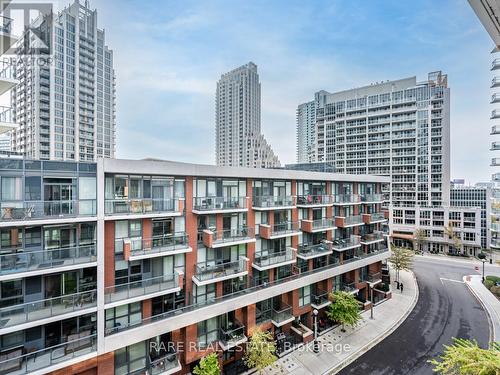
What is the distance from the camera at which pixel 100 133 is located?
252 ft

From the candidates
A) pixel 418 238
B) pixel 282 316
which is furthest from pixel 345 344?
pixel 418 238

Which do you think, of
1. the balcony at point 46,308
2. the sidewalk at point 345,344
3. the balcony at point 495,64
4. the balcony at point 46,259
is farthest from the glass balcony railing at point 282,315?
the balcony at point 495,64

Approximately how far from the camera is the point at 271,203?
61.2 ft

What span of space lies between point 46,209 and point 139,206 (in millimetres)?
4006

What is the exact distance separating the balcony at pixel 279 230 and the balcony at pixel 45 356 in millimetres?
11763

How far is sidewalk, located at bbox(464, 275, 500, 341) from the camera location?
2141cm

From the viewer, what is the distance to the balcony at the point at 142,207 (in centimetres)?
1296

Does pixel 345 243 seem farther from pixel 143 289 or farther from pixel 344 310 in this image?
pixel 143 289

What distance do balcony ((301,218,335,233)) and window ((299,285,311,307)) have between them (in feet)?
16.9

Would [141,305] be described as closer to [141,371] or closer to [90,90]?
[141,371]

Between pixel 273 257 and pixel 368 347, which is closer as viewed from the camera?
pixel 273 257

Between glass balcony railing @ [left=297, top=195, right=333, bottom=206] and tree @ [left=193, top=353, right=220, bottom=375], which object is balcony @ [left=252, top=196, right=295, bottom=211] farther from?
tree @ [left=193, top=353, right=220, bottom=375]

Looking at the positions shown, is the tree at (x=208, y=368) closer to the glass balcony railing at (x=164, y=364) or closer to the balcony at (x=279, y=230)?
the glass balcony railing at (x=164, y=364)

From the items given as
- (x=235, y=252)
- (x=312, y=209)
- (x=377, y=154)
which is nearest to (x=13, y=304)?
(x=235, y=252)
